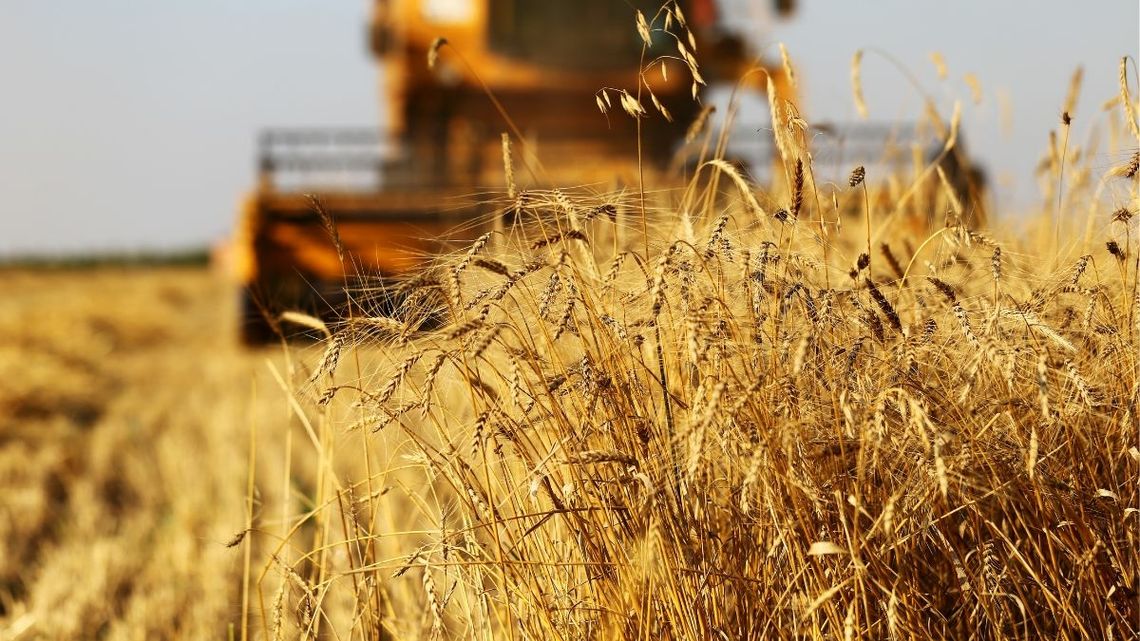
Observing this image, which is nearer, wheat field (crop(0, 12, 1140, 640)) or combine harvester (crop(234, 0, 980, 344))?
wheat field (crop(0, 12, 1140, 640))

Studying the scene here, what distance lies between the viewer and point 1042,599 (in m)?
1.53

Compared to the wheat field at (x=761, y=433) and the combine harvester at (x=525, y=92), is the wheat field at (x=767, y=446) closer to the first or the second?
the wheat field at (x=761, y=433)

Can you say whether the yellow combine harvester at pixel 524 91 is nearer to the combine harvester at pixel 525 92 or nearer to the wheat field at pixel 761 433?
the combine harvester at pixel 525 92

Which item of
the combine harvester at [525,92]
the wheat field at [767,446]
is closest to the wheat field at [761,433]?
the wheat field at [767,446]

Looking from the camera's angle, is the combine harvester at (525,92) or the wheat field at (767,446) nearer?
the wheat field at (767,446)

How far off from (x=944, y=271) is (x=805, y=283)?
0.46m

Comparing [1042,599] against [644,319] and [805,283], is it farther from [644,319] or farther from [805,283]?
[644,319]

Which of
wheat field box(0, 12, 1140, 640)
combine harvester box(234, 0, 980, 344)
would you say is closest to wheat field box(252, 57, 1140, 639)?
wheat field box(0, 12, 1140, 640)

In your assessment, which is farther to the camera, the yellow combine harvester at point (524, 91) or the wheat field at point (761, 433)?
the yellow combine harvester at point (524, 91)

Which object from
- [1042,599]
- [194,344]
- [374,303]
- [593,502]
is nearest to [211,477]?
[374,303]

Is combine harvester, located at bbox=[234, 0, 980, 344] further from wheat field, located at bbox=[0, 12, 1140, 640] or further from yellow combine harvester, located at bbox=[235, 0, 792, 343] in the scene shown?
wheat field, located at bbox=[0, 12, 1140, 640]

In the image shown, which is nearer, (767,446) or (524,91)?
(767,446)

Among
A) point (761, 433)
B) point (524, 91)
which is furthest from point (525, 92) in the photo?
point (761, 433)

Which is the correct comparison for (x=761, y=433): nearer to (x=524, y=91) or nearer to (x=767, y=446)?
(x=767, y=446)
